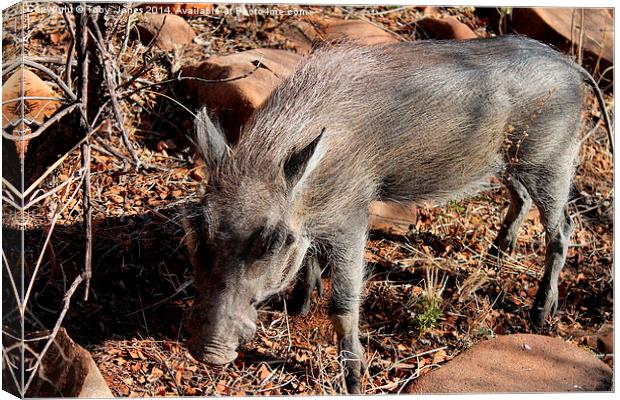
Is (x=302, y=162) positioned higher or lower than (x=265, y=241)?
higher

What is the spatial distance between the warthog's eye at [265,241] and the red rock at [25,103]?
0.94 m

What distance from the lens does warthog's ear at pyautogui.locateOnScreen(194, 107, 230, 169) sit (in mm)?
3844

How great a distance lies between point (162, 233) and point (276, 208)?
2.97ft

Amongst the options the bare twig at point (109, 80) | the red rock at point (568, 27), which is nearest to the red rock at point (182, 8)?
the bare twig at point (109, 80)

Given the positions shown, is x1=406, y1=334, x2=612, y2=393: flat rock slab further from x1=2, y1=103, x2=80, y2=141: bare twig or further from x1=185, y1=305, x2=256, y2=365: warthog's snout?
x1=2, y1=103, x2=80, y2=141: bare twig

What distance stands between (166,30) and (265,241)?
1.13m

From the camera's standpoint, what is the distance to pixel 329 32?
14.1 ft

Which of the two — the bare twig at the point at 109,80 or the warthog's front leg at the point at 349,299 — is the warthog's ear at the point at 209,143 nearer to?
the bare twig at the point at 109,80

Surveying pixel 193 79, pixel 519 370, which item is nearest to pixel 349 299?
pixel 519 370

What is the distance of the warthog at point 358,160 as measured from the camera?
12.1 ft

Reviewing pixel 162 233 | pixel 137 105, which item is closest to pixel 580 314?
pixel 162 233

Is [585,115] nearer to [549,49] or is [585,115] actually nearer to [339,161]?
[549,49]

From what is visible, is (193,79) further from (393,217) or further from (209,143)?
(393,217)

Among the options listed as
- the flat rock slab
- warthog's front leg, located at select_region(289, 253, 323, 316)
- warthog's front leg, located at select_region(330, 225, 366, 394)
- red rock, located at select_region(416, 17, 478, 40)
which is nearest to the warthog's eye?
warthog's front leg, located at select_region(330, 225, 366, 394)
